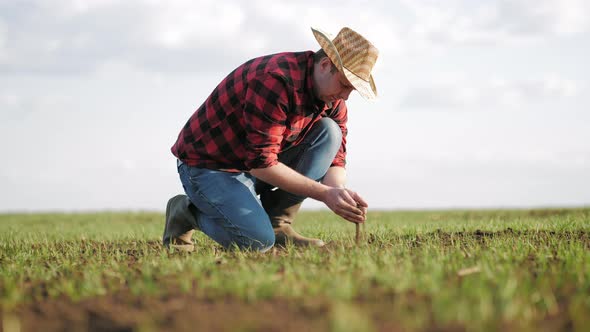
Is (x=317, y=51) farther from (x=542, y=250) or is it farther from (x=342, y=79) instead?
(x=542, y=250)

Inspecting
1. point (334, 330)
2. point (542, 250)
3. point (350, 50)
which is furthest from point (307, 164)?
point (334, 330)

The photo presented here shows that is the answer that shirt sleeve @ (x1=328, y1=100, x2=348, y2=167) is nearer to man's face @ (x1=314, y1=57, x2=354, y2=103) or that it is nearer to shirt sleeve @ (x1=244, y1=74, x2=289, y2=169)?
man's face @ (x1=314, y1=57, x2=354, y2=103)

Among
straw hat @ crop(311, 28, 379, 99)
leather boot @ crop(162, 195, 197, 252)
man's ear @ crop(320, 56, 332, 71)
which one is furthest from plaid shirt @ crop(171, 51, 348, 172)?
leather boot @ crop(162, 195, 197, 252)

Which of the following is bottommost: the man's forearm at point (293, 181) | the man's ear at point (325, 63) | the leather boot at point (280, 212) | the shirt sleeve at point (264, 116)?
the leather boot at point (280, 212)

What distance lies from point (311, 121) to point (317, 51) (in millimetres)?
660

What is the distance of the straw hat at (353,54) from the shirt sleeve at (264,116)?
398 mm

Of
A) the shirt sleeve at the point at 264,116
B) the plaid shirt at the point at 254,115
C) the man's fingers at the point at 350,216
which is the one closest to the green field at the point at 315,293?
the man's fingers at the point at 350,216

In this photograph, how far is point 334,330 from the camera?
Answer: 1.94 m

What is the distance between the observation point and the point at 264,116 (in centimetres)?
414

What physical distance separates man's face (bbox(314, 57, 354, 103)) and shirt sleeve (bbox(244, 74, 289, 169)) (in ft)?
0.82

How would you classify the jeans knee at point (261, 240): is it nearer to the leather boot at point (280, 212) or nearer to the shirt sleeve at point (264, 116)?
Result: the leather boot at point (280, 212)

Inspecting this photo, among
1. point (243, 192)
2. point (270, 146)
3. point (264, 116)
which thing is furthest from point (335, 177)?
point (264, 116)

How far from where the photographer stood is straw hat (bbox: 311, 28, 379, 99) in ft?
13.3

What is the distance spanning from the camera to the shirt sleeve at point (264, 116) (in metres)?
4.12
